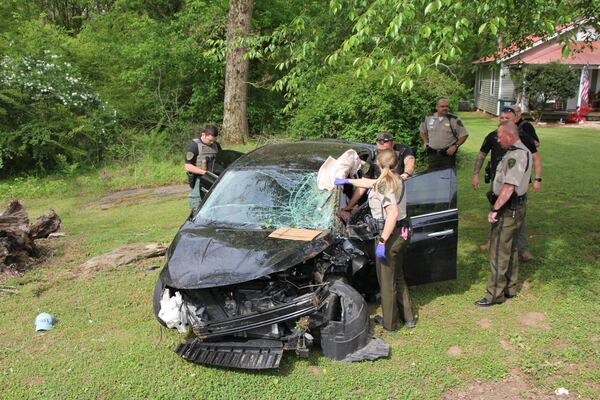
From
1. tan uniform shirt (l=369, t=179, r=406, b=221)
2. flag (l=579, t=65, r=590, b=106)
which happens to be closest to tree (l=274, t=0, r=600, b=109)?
tan uniform shirt (l=369, t=179, r=406, b=221)

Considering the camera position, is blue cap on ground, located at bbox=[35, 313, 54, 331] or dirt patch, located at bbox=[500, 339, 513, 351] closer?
dirt patch, located at bbox=[500, 339, 513, 351]

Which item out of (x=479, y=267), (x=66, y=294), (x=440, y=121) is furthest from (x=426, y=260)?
(x=66, y=294)

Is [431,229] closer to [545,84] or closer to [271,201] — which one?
[271,201]

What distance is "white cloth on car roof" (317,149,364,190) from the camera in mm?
4844

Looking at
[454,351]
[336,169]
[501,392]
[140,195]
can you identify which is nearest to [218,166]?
[336,169]

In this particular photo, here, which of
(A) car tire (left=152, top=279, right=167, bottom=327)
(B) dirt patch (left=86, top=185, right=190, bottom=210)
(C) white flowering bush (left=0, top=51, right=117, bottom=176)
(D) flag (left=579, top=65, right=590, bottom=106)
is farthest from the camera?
(D) flag (left=579, top=65, right=590, bottom=106)

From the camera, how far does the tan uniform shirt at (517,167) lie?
464 centimetres

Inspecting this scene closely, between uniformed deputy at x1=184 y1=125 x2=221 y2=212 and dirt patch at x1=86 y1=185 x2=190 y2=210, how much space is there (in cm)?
398

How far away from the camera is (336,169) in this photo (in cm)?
489

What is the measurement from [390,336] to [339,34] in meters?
4.66

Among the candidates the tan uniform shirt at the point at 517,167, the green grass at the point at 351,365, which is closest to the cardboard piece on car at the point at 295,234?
the green grass at the point at 351,365

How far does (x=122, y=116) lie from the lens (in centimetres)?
1530

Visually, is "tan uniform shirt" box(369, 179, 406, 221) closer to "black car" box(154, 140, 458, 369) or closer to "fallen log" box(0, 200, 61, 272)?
"black car" box(154, 140, 458, 369)

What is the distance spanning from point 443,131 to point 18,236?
5.76 m
